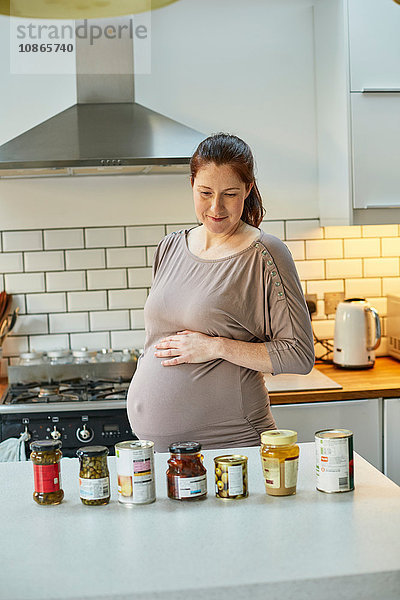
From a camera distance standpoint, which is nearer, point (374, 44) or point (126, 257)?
point (374, 44)

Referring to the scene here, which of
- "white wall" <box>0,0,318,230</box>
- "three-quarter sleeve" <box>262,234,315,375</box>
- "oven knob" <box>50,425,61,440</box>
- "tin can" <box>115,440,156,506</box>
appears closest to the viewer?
"tin can" <box>115,440,156,506</box>

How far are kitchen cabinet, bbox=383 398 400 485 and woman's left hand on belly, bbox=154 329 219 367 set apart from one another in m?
1.15

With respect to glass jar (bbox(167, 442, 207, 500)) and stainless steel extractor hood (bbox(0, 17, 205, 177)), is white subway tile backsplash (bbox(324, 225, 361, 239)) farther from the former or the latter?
glass jar (bbox(167, 442, 207, 500))

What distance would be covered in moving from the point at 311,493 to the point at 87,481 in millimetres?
478

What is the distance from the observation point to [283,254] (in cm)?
209

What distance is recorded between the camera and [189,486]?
5.16 feet

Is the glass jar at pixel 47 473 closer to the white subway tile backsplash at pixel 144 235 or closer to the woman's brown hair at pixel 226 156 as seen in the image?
the woman's brown hair at pixel 226 156

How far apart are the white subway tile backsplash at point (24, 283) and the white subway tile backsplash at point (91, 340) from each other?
0.90ft

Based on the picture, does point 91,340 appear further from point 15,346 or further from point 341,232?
point 341,232

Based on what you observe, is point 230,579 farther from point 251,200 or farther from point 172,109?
point 172,109

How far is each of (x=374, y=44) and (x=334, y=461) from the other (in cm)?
211

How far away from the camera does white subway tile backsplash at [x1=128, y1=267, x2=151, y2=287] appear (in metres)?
3.47

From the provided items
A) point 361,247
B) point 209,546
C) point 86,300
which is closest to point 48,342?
point 86,300

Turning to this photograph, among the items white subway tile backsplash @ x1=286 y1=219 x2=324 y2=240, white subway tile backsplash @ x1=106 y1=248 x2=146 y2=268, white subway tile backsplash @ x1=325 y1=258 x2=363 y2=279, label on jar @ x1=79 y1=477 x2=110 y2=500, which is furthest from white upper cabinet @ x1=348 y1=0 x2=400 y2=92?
label on jar @ x1=79 y1=477 x2=110 y2=500
